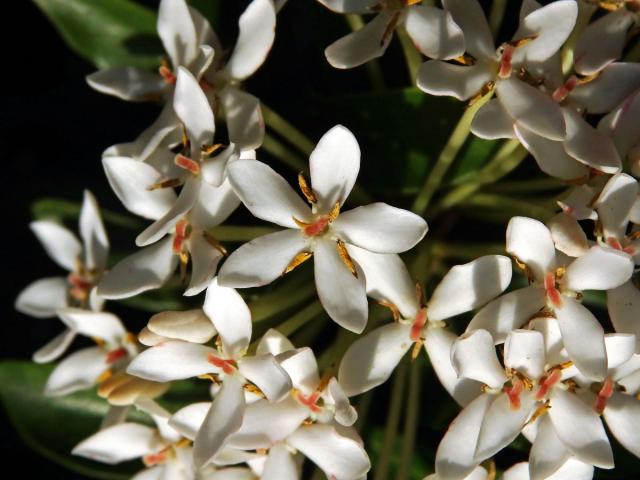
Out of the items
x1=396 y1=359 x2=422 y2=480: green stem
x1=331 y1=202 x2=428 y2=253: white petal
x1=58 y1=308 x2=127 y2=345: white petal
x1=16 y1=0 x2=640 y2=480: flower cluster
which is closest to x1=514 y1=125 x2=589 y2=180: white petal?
x1=16 y1=0 x2=640 y2=480: flower cluster

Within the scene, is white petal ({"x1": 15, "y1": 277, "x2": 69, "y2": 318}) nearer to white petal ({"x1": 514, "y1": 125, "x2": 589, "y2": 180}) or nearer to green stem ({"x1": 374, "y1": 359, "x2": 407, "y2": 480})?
green stem ({"x1": 374, "y1": 359, "x2": 407, "y2": 480})

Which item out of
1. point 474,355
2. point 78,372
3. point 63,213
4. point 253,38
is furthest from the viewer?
point 63,213

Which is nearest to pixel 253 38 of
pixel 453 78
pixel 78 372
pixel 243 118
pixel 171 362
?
pixel 243 118

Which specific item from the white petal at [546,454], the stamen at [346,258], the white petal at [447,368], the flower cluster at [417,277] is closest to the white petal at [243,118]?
the flower cluster at [417,277]

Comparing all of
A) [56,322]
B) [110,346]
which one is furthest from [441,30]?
[56,322]

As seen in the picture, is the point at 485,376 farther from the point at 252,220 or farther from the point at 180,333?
the point at 252,220

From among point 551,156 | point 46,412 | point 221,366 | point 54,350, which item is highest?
point 551,156

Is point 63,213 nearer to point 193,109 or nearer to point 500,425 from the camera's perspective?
point 193,109
